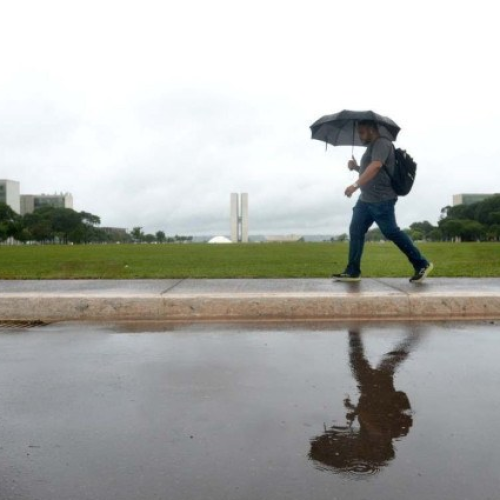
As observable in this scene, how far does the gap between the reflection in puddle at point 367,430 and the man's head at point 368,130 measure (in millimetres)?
4211

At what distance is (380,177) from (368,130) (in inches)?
26.4

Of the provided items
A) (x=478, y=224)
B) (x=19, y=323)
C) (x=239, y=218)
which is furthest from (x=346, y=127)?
(x=239, y=218)

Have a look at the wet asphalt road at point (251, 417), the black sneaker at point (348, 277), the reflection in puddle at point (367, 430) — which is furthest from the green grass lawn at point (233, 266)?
the reflection in puddle at point (367, 430)

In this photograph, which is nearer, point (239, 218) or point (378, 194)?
point (378, 194)

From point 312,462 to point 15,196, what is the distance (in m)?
182

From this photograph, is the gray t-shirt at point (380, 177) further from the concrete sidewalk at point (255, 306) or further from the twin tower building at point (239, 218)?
the twin tower building at point (239, 218)

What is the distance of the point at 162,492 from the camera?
6.95ft

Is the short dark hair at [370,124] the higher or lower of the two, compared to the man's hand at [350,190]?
higher

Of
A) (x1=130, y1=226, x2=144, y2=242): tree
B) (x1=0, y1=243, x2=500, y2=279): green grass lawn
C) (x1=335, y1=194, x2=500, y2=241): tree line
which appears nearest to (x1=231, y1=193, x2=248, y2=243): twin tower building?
(x1=130, y1=226, x2=144, y2=242): tree

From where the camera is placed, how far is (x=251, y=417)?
2.87m

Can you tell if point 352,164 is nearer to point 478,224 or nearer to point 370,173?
point 370,173

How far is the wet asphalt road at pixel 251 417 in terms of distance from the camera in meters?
2.19

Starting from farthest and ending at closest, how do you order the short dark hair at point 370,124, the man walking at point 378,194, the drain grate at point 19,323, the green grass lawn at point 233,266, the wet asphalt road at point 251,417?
the green grass lawn at point 233,266, the short dark hair at point 370,124, the man walking at point 378,194, the drain grate at point 19,323, the wet asphalt road at point 251,417

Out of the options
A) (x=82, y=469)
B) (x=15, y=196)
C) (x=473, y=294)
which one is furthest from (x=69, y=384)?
(x=15, y=196)
